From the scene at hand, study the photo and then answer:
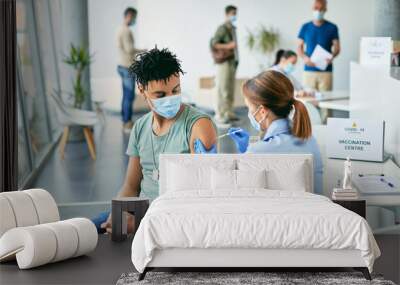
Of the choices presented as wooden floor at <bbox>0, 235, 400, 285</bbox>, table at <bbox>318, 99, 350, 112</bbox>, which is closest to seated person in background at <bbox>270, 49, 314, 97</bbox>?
table at <bbox>318, 99, 350, 112</bbox>

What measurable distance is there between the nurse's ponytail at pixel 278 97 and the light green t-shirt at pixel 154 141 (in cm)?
Result: 55

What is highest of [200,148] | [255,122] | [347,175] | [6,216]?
[255,122]

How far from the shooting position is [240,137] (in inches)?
349

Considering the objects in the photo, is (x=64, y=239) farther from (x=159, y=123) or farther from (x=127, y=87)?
(x=127, y=87)

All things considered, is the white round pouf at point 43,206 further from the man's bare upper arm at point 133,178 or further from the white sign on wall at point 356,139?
the white sign on wall at point 356,139

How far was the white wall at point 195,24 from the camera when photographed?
8852 mm

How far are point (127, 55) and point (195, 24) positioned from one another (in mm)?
771

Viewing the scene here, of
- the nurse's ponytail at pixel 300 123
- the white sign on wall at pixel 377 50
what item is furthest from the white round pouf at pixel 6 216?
the white sign on wall at pixel 377 50

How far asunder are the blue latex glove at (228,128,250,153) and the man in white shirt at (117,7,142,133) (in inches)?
42.8

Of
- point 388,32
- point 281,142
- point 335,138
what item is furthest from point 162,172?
point 388,32

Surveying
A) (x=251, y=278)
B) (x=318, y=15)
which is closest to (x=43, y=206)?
(x=251, y=278)

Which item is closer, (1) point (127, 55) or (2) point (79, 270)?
(2) point (79, 270)

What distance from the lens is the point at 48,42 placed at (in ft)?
29.2

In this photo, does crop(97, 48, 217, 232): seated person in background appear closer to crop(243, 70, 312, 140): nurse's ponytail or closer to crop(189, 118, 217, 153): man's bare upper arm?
crop(189, 118, 217, 153): man's bare upper arm
